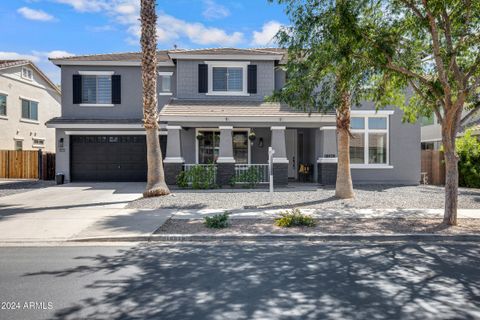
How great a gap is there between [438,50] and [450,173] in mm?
3110

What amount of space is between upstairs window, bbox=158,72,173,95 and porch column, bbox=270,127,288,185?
6.61m

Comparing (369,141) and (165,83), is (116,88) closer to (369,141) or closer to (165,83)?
(165,83)

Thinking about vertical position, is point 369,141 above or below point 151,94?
below

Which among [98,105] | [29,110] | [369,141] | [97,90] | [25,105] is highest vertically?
[25,105]

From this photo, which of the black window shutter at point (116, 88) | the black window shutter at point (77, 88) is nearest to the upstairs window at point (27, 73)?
the black window shutter at point (77, 88)

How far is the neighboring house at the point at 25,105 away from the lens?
25.2 meters

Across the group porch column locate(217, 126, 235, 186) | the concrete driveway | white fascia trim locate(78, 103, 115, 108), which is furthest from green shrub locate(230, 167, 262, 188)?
white fascia trim locate(78, 103, 115, 108)

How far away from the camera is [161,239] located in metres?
8.05

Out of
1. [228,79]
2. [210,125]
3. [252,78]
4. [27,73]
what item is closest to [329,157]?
[252,78]

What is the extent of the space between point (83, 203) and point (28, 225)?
10.7 feet

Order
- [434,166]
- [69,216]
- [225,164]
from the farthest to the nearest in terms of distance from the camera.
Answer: [434,166] < [225,164] < [69,216]

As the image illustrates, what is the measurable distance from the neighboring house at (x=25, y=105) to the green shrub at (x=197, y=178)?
54.0 ft

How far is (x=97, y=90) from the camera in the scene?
1958cm

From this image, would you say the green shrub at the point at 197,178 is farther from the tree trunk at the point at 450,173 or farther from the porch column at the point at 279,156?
the tree trunk at the point at 450,173
